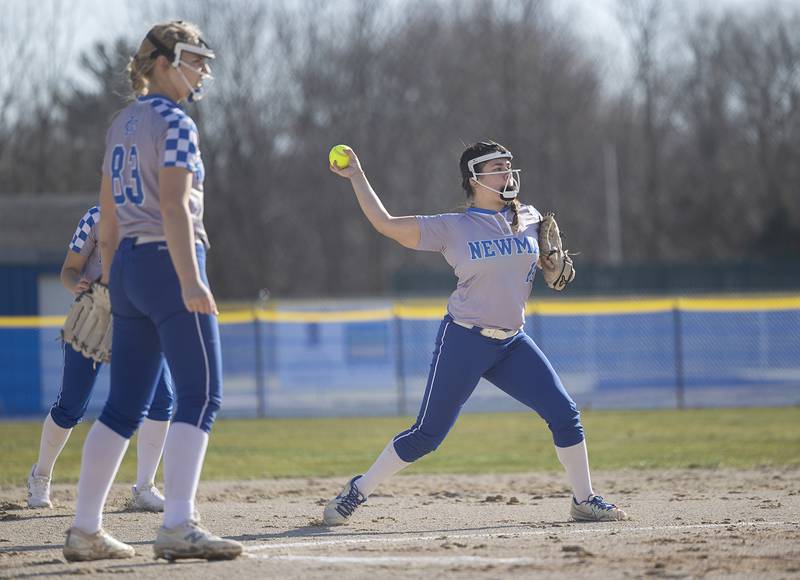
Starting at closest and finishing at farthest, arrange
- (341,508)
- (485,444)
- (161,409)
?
(341,508) < (161,409) < (485,444)

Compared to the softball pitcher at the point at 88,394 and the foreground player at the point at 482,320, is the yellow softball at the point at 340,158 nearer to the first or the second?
the foreground player at the point at 482,320

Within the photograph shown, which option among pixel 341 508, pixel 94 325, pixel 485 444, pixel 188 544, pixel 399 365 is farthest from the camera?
pixel 399 365

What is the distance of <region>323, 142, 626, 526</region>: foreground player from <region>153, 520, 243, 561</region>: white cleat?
151 centimetres

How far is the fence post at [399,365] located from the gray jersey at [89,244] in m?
11.2

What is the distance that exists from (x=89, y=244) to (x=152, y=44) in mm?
2279

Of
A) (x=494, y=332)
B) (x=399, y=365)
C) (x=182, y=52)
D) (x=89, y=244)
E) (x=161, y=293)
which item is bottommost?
(x=399, y=365)

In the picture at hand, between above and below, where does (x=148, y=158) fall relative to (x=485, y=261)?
above

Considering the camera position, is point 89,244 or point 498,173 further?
point 89,244

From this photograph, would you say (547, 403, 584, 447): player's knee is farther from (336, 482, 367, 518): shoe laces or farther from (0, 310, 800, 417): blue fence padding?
(0, 310, 800, 417): blue fence padding

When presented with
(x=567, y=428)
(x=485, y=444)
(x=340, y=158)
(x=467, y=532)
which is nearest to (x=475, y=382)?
(x=567, y=428)

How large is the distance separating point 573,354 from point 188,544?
15.1 metres

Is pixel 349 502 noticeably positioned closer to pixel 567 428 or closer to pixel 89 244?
pixel 567 428

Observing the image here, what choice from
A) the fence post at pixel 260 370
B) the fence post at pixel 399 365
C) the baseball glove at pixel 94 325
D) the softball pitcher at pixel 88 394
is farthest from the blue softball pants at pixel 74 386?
the fence post at pixel 260 370

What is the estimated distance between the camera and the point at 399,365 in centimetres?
1892
